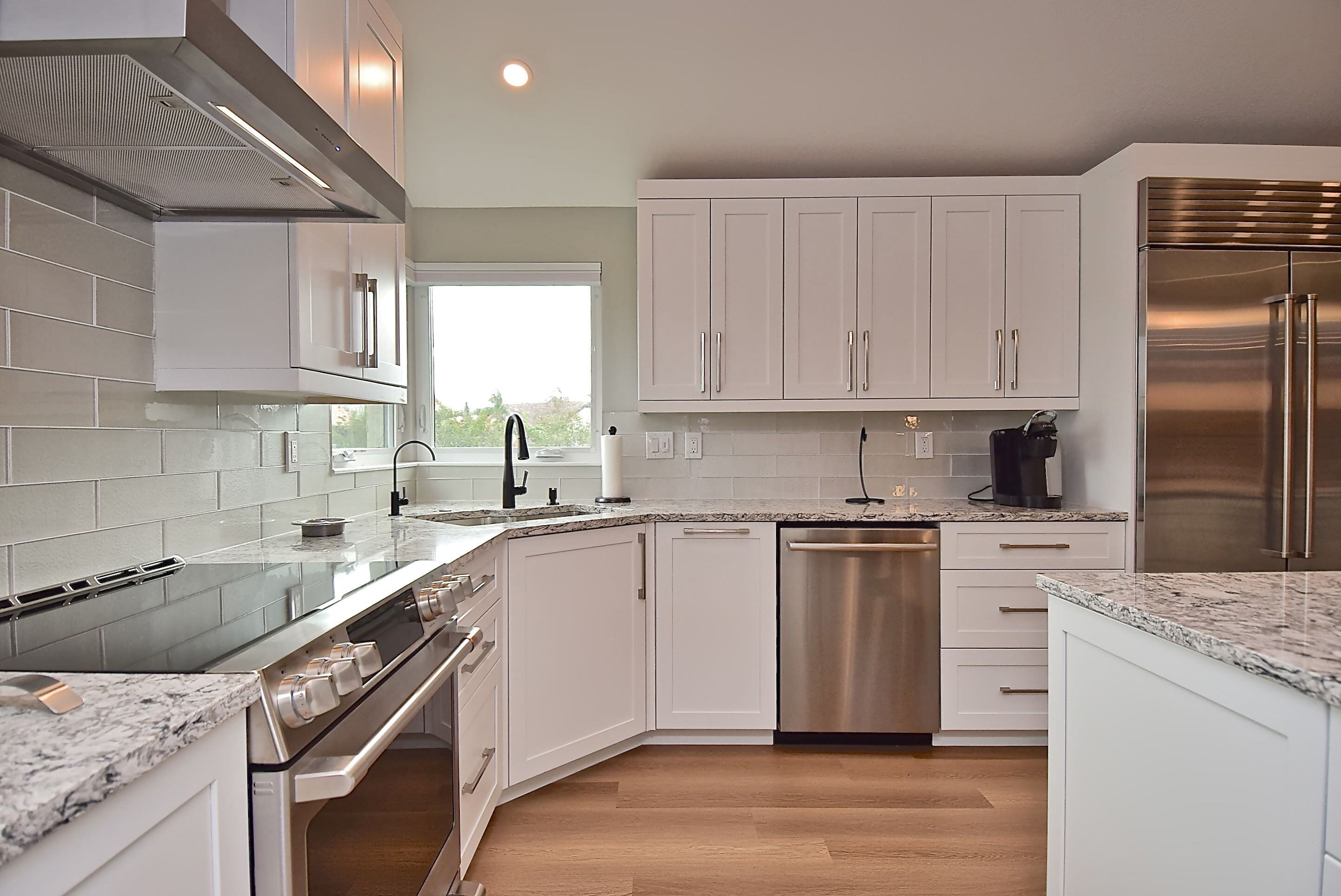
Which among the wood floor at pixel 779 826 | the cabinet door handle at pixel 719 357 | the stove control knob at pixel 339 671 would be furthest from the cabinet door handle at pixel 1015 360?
the stove control knob at pixel 339 671

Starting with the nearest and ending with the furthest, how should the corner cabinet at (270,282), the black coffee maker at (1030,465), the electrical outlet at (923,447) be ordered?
the corner cabinet at (270,282), the black coffee maker at (1030,465), the electrical outlet at (923,447)

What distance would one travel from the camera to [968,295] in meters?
3.04

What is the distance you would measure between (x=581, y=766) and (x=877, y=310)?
212cm

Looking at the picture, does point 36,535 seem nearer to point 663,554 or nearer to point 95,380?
point 95,380

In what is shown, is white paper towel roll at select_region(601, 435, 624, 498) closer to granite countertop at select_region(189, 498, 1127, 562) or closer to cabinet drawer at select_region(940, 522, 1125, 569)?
granite countertop at select_region(189, 498, 1127, 562)

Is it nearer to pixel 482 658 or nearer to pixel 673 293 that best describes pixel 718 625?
pixel 482 658

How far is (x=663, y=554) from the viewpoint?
2.76m

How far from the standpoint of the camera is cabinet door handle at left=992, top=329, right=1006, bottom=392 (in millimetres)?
3037

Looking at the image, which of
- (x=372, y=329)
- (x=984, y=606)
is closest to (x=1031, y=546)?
(x=984, y=606)

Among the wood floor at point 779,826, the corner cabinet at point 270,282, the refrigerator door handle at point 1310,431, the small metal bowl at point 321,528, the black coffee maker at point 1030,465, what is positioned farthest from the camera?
the black coffee maker at point 1030,465

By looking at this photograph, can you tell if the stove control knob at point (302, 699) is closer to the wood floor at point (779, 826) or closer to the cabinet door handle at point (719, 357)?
the wood floor at point (779, 826)

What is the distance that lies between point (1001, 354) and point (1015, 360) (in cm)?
7

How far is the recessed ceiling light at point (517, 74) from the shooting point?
2771mm

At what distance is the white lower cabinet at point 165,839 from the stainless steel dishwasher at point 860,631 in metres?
2.11
